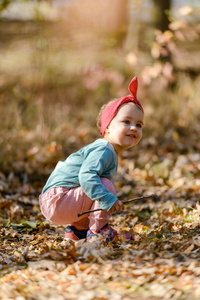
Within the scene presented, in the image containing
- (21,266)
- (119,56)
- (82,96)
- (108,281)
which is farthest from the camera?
(119,56)

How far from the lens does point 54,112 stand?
22.8 feet

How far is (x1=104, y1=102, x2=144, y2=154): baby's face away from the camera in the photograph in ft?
9.72

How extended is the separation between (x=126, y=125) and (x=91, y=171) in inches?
20.2

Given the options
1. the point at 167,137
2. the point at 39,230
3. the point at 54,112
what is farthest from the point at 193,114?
the point at 39,230

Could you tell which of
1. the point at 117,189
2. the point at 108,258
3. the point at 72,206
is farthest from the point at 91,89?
the point at 108,258

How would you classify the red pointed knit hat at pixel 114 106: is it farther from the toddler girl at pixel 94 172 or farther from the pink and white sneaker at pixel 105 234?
the pink and white sneaker at pixel 105 234

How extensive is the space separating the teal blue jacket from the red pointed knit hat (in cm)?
19

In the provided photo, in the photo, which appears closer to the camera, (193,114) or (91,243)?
(91,243)

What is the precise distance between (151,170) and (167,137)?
1.34 m

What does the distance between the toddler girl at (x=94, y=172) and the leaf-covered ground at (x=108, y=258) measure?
20 cm

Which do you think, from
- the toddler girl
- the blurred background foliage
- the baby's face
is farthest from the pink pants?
the blurred background foliage

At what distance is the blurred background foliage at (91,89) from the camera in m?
5.68

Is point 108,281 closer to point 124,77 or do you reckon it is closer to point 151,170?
point 151,170

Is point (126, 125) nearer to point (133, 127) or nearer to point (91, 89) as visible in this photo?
point (133, 127)
